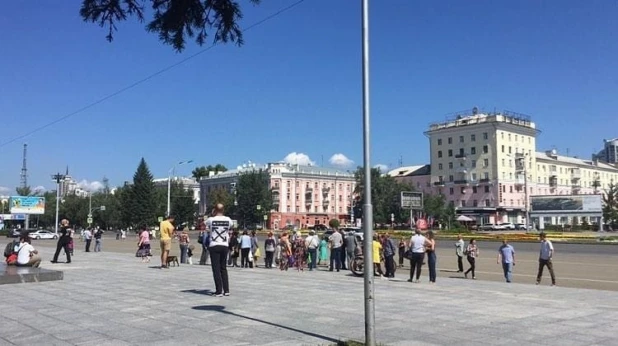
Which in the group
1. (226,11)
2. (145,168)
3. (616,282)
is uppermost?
(145,168)

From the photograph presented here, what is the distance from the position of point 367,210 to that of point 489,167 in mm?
110829

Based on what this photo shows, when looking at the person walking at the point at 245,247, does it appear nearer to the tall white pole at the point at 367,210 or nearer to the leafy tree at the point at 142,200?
the tall white pole at the point at 367,210

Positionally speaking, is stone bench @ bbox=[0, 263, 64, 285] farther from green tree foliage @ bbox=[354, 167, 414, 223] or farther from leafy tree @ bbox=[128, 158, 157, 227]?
leafy tree @ bbox=[128, 158, 157, 227]

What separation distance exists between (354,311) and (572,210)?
85.1 metres

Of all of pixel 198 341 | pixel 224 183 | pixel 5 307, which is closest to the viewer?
pixel 198 341

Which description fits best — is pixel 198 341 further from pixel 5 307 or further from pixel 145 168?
pixel 145 168

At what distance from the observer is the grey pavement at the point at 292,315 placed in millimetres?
7898

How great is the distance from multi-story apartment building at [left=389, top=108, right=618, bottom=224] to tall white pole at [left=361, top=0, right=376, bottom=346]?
106 m

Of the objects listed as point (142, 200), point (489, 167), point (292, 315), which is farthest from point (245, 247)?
point (489, 167)

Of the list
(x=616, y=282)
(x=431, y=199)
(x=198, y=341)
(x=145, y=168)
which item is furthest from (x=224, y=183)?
(x=198, y=341)

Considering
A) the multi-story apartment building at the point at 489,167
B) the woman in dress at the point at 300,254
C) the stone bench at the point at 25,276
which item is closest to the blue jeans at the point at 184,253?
the woman in dress at the point at 300,254

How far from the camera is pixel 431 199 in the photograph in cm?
10425

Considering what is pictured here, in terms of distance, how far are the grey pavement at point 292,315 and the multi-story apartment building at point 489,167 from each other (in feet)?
327

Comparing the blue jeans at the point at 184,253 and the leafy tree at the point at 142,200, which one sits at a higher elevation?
the leafy tree at the point at 142,200
